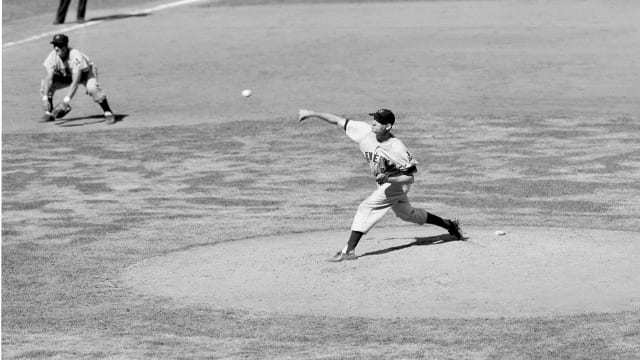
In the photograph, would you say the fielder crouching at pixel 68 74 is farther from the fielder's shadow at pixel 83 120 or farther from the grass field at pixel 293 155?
the grass field at pixel 293 155

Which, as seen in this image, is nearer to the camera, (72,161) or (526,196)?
(526,196)

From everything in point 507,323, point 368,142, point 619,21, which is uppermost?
point 368,142

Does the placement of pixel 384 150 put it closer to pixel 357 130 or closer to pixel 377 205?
pixel 357 130

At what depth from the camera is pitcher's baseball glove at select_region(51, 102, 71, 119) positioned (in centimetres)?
2365

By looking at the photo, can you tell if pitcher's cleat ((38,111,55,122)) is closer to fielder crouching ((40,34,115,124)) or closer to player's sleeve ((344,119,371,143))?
fielder crouching ((40,34,115,124))

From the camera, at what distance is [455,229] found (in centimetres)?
1395

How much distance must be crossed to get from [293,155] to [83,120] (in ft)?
17.4

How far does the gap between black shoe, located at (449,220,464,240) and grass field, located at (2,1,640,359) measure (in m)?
1.80

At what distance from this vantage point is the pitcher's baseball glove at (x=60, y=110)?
2365 centimetres

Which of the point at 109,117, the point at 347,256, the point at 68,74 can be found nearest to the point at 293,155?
the point at 109,117

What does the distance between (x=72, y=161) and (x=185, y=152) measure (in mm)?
1815

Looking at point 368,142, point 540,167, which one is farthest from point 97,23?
point 368,142

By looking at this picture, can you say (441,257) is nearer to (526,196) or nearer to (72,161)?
(526,196)

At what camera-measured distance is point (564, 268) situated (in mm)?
12906
